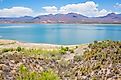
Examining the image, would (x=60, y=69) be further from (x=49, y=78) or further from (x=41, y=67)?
(x=49, y=78)

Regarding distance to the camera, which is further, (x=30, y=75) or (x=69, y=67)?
(x=69, y=67)

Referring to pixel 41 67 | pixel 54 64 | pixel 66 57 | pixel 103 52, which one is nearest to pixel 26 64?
pixel 41 67

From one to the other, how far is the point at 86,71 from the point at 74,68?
1.43m

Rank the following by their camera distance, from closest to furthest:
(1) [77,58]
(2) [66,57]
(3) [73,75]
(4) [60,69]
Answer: (3) [73,75], (4) [60,69], (1) [77,58], (2) [66,57]

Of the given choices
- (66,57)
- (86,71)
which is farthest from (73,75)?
(66,57)

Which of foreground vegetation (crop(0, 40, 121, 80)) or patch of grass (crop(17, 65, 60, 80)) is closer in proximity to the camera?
patch of grass (crop(17, 65, 60, 80))

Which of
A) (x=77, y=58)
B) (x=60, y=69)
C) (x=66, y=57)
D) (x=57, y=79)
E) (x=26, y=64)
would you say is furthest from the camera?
(x=66, y=57)

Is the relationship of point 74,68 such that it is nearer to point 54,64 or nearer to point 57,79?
point 54,64

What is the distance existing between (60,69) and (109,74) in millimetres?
3433

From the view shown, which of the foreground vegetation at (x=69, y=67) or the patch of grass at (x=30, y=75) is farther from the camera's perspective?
the foreground vegetation at (x=69, y=67)

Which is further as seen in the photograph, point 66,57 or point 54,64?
point 66,57

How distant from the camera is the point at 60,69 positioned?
15.4 meters

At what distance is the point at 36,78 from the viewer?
38.2 feet

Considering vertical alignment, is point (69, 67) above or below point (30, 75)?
below
